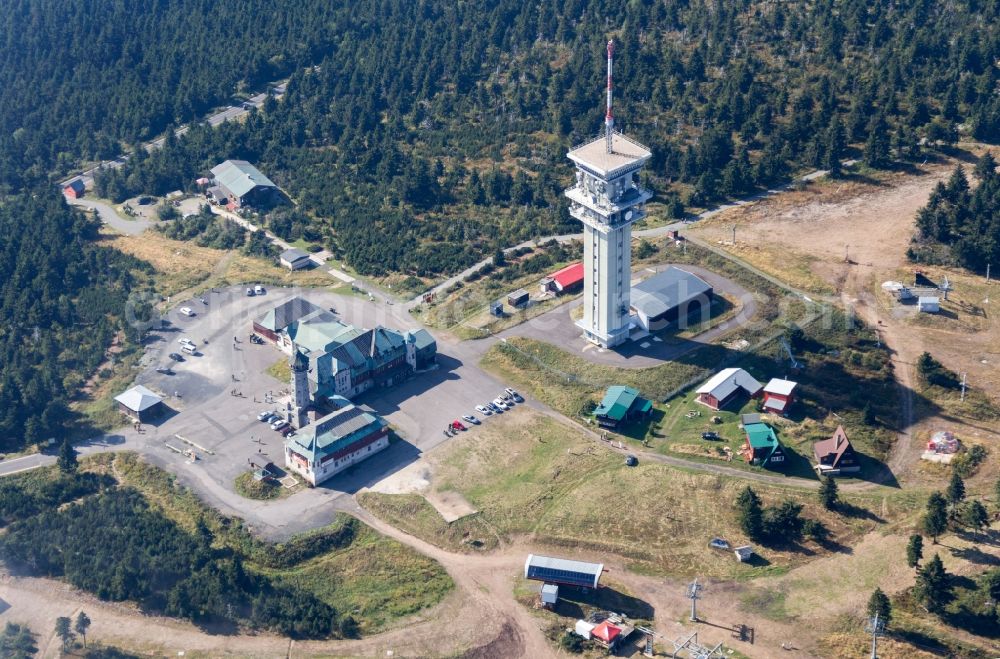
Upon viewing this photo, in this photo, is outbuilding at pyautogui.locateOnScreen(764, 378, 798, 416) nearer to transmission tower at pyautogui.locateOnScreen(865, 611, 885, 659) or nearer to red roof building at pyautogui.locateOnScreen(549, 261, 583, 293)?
transmission tower at pyautogui.locateOnScreen(865, 611, 885, 659)

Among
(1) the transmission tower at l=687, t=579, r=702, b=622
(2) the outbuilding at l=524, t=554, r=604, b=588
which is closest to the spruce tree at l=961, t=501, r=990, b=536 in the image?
(1) the transmission tower at l=687, t=579, r=702, b=622

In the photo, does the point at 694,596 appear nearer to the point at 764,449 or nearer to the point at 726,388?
the point at 764,449

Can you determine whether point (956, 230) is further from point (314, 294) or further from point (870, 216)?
point (314, 294)

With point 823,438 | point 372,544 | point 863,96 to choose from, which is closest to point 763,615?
point 823,438

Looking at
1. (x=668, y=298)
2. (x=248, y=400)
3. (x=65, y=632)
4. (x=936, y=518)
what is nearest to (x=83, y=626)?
(x=65, y=632)

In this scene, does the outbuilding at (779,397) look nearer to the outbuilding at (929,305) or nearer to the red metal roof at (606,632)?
the outbuilding at (929,305)

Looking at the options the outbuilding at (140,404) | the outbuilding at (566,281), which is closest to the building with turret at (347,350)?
the outbuilding at (140,404)
